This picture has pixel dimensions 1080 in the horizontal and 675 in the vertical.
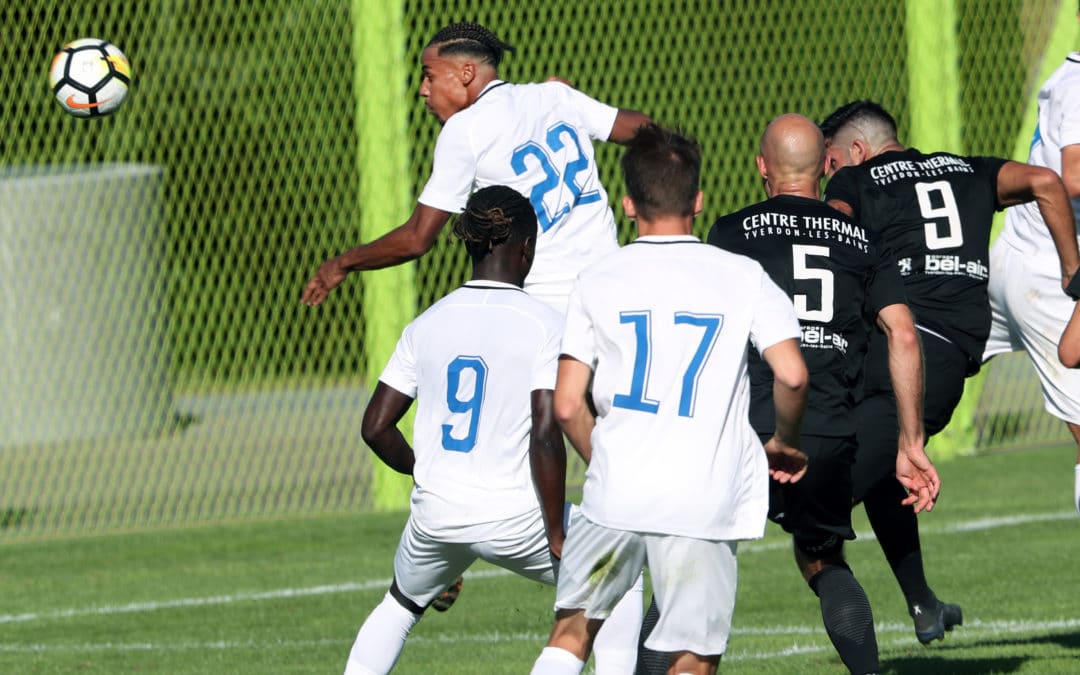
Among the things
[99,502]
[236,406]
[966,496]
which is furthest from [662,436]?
[236,406]

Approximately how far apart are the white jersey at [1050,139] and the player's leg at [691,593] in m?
2.71

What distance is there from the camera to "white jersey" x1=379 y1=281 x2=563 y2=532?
16.1ft

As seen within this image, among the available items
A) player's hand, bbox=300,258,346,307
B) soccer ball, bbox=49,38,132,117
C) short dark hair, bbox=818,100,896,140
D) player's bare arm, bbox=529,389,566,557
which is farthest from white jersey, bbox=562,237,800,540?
soccer ball, bbox=49,38,132,117

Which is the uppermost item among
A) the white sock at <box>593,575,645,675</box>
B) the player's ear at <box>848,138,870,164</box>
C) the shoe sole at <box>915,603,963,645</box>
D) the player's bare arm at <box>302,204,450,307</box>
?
the player's ear at <box>848,138,870,164</box>

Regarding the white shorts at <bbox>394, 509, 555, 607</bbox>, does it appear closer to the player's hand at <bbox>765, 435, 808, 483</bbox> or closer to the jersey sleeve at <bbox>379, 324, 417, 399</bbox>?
the jersey sleeve at <bbox>379, 324, 417, 399</bbox>

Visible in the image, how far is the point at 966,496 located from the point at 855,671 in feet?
17.8

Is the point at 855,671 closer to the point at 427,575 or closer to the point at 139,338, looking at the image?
the point at 427,575

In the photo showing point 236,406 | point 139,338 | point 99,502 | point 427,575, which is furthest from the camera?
point 139,338

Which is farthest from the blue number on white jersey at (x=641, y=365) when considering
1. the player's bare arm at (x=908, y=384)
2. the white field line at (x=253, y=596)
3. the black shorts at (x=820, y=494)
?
the white field line at (x=253, y=596)

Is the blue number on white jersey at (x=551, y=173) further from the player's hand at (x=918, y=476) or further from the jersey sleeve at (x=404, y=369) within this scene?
the player's hand at (x=918, y=476)

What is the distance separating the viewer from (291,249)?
46.4 ft

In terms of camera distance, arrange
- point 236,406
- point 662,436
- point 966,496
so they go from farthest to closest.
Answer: point 236,406 → point 966,496 → point 662,436

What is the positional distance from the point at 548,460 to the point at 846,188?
1714mm

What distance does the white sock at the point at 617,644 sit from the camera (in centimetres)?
490
